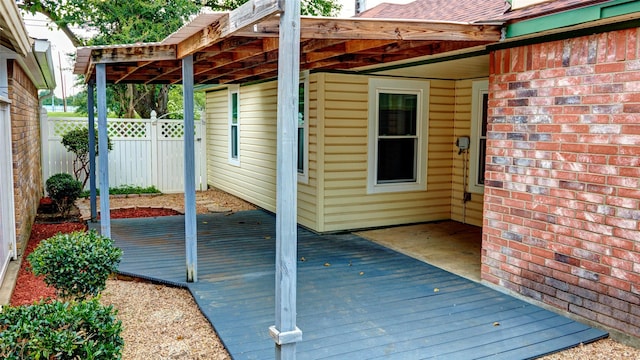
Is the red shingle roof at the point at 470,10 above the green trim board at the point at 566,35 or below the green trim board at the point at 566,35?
above

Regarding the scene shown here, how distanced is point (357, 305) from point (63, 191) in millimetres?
6002

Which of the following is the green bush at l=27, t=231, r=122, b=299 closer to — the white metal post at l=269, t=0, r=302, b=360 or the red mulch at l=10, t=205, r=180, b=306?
the red mulch at l=10, t=205, r=180, b=306

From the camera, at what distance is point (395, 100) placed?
7.43 m

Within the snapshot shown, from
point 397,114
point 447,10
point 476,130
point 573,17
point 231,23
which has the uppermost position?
point 447,10

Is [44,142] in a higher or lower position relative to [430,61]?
lower

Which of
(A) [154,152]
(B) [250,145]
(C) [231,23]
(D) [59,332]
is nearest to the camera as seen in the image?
(D) [59,332]

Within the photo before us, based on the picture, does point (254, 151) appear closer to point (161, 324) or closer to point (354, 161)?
point (354, 161)

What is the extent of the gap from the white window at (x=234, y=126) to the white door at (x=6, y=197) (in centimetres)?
538

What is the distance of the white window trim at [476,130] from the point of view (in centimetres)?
725

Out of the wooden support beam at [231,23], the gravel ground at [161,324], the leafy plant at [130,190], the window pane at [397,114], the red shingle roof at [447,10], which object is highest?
the red shingle roof at [447,10]

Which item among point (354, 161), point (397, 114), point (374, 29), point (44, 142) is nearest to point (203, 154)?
point (44, 142)

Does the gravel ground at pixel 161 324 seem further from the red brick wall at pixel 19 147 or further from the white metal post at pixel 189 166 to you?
the red brick wall at pixel 19 147

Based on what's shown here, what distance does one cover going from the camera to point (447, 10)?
6.26 m

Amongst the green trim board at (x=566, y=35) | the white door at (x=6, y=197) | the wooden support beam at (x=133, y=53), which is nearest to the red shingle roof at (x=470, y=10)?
the green trim board at (x=566, y=35)
